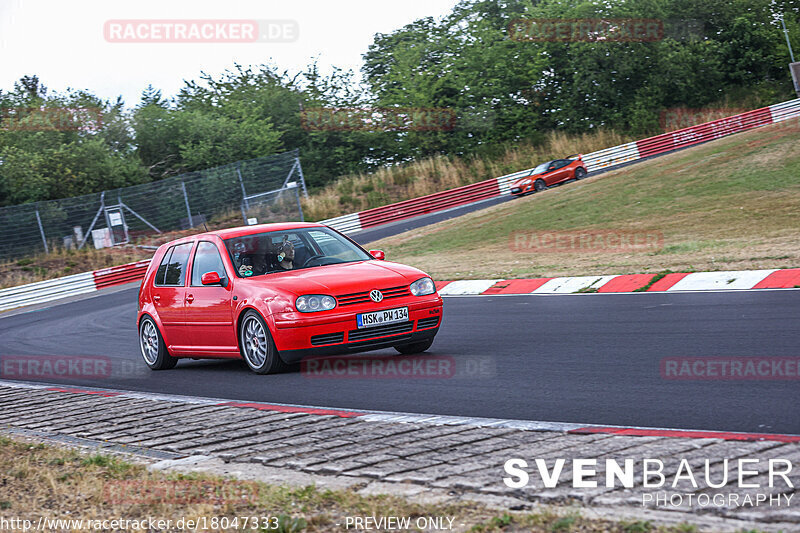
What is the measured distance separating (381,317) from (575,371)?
7.13ft

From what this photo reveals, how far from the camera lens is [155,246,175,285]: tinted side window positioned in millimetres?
11438

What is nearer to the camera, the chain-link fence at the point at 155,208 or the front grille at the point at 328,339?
the front grille at the point at 328,339

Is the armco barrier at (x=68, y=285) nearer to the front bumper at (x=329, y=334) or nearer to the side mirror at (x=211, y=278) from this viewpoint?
the side mirror at (x=211, y=278)

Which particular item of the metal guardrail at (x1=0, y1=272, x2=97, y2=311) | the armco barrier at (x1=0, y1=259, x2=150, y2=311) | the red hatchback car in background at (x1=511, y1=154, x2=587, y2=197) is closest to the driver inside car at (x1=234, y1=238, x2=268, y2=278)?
the armco barrier at (x1=0, y1=259, x2=150, y2=311)

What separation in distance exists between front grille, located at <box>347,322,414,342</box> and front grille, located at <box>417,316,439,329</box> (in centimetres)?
15

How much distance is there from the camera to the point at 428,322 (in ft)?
31.4

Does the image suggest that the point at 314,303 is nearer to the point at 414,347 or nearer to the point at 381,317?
the point at 381,317

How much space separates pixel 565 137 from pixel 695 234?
29877 mm

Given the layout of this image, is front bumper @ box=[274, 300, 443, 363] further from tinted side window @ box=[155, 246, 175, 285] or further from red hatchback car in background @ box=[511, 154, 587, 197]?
red hatchback car in background @ box=[511, 154, 587, 197]

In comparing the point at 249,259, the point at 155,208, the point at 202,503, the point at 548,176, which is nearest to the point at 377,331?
the point at 249,259

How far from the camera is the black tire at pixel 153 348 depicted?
11.2m

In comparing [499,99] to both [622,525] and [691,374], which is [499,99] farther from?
[622,525]

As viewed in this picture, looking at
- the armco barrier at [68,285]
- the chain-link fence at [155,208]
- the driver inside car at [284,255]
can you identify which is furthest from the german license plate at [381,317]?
the chain-link fence at [155,208]

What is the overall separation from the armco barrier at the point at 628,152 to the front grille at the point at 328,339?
31.0 m
